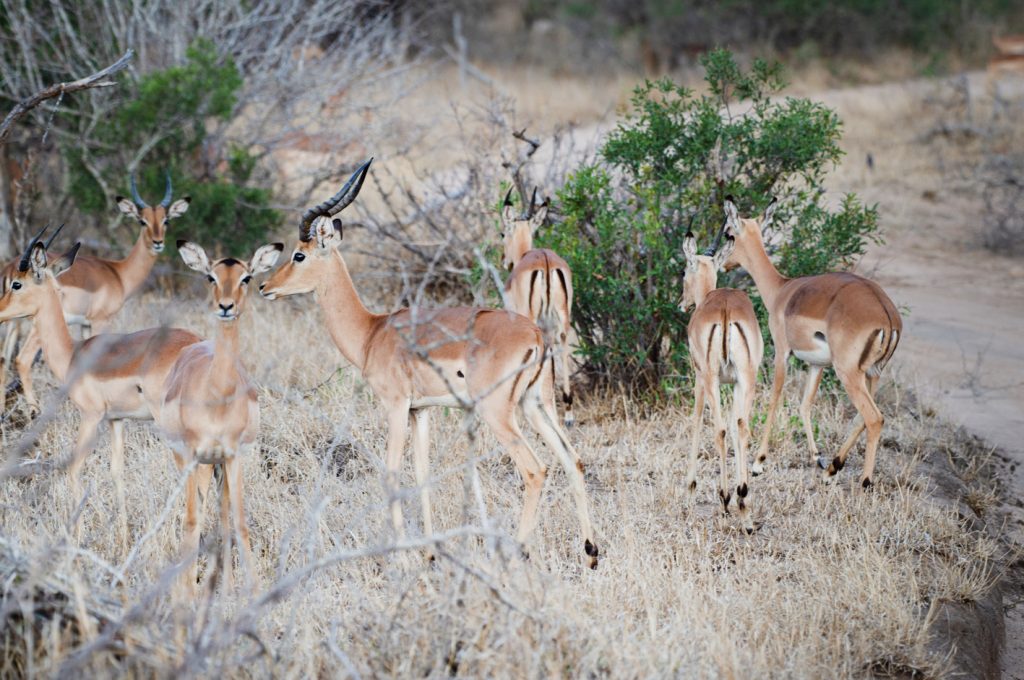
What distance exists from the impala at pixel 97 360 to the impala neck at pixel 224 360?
564mm

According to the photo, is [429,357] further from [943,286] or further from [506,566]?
[943,286]

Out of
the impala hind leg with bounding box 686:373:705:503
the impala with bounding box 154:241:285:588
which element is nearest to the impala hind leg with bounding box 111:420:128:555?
the impala with bounding box 154:241:285:588

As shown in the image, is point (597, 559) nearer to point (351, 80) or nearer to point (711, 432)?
point (711, 432)

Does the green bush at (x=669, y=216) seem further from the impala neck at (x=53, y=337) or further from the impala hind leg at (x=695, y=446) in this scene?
the impala neck at (x=53, y=337)

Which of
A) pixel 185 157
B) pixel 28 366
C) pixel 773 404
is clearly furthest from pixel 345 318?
pixel 185 157

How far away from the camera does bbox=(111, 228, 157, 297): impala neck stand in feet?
26.6

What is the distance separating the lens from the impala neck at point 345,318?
213 inches

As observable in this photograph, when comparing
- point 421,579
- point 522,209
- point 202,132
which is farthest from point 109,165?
point 421,579

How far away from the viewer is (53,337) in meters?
5.80

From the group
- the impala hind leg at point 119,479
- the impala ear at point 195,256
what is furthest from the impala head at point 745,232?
the impala hind leg at point 119,479

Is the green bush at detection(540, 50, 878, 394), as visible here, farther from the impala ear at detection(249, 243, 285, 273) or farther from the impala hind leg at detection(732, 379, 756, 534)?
the impala ear at detection(249, 243, 285, 273)

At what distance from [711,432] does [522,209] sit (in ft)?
7.19

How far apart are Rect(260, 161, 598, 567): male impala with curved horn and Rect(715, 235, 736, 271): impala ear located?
1.87 metres

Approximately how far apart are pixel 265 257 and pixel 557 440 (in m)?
1.43
